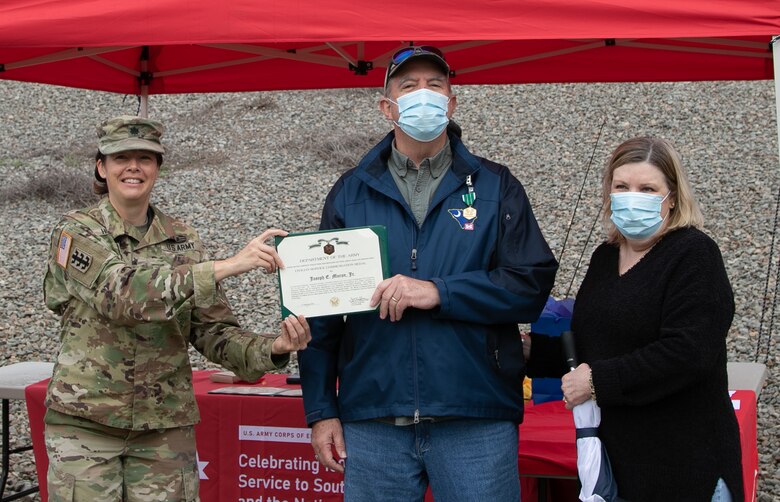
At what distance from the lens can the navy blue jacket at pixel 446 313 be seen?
118 inches

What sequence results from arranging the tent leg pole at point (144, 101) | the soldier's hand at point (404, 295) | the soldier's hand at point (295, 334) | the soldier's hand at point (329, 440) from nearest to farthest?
the soldier's hand at point (404, 295)
the soldier's hand at point (295, 334)
the soldier's hand at point (329, 440)
the tent leg pole at point (144, 101)

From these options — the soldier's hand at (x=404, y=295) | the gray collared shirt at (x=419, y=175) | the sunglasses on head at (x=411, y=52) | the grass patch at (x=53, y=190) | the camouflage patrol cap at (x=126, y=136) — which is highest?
the grass patch at (x=53, y=190)

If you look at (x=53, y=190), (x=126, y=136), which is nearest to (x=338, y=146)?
(x=53, y=190)

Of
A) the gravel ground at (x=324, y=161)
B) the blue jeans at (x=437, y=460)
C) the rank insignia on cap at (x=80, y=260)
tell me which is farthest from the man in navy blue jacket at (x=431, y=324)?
the gravel ground at (x=324, y=161)

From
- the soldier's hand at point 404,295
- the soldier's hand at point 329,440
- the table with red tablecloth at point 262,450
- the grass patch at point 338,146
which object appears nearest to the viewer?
the soldier's hand at point 404,295

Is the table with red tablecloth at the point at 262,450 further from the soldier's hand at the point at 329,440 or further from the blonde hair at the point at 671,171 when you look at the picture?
the blonde hair at the point at 671,171

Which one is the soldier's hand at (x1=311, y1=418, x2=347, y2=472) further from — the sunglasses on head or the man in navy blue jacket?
the sunglasses on head

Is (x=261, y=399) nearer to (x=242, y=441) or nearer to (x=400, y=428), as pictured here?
(x=242, y=441)

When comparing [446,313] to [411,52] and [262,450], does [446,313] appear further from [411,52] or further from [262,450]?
[262,450]

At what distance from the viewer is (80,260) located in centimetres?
318

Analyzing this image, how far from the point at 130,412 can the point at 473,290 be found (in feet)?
3.98

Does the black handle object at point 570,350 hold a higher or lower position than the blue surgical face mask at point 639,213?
lower

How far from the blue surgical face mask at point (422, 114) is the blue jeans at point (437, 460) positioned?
0.91m

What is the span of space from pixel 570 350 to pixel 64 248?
167 cm
